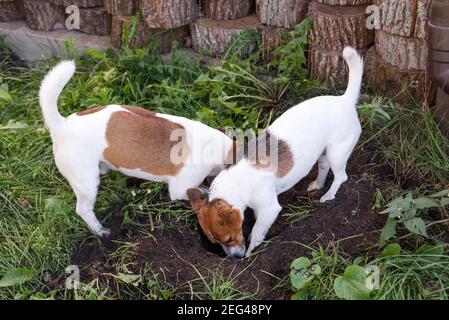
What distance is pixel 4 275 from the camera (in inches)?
152

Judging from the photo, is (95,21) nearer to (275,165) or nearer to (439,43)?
(275,165)

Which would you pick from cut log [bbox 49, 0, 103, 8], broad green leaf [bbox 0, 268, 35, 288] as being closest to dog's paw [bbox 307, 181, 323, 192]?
broad green leaf [bbox 0, 268, 35, 288]

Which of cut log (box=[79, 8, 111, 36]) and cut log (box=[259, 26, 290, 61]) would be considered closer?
cut log (box=[259, 26, 290, 61])

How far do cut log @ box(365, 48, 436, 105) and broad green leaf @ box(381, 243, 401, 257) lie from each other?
150 centimetres

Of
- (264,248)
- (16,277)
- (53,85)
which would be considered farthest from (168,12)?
(16,277)

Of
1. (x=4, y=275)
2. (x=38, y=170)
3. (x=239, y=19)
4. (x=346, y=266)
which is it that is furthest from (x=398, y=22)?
(x=4, y=275)

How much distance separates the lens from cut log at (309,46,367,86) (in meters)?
5.02

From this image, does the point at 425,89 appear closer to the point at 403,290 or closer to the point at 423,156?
the point at 423,156

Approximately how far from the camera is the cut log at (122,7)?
18.6 feet

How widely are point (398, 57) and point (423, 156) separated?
828 millimetres

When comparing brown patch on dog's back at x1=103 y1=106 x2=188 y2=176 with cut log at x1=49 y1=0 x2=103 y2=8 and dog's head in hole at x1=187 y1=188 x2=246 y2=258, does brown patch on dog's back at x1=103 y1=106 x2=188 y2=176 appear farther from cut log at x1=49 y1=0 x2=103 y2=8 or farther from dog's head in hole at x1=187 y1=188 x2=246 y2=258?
cut log at x1=49 y1=0 x2=103 y2=8

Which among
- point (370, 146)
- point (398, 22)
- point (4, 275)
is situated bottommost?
point (4, 275)

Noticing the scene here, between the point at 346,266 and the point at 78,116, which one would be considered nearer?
the point at 346,266

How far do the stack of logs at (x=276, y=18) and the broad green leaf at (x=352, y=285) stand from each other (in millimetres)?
2478
